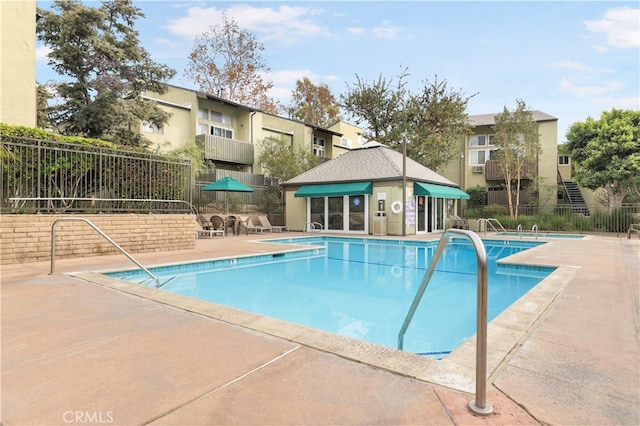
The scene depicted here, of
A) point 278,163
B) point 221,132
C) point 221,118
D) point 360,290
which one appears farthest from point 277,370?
point 221,118

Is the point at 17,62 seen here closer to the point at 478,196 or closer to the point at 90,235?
the point at 90,235

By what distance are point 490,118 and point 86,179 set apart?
33380 millimetres

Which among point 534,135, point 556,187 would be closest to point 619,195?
point 556,187

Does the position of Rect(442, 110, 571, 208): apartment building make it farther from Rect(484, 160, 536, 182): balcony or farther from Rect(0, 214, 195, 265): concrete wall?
Rect(0, 214, 195, 265): concrete wall

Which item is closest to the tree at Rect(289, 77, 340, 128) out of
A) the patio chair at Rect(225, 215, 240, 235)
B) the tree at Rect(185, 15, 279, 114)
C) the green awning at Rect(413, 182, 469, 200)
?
the tree at Rect(185, 15, 279, 114)

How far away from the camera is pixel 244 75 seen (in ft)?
111

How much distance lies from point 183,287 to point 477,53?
1365cm

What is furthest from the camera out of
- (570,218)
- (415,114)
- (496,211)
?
(415,114)

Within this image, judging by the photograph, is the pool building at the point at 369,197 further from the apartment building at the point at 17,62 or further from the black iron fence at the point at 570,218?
the apartment building at the point at 17,62

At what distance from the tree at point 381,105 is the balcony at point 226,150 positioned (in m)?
9.52

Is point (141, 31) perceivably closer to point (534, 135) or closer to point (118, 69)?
point (118, 69)

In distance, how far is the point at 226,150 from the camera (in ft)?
85.7

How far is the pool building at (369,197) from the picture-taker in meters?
19.4

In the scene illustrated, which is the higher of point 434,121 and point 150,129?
point 434,121
